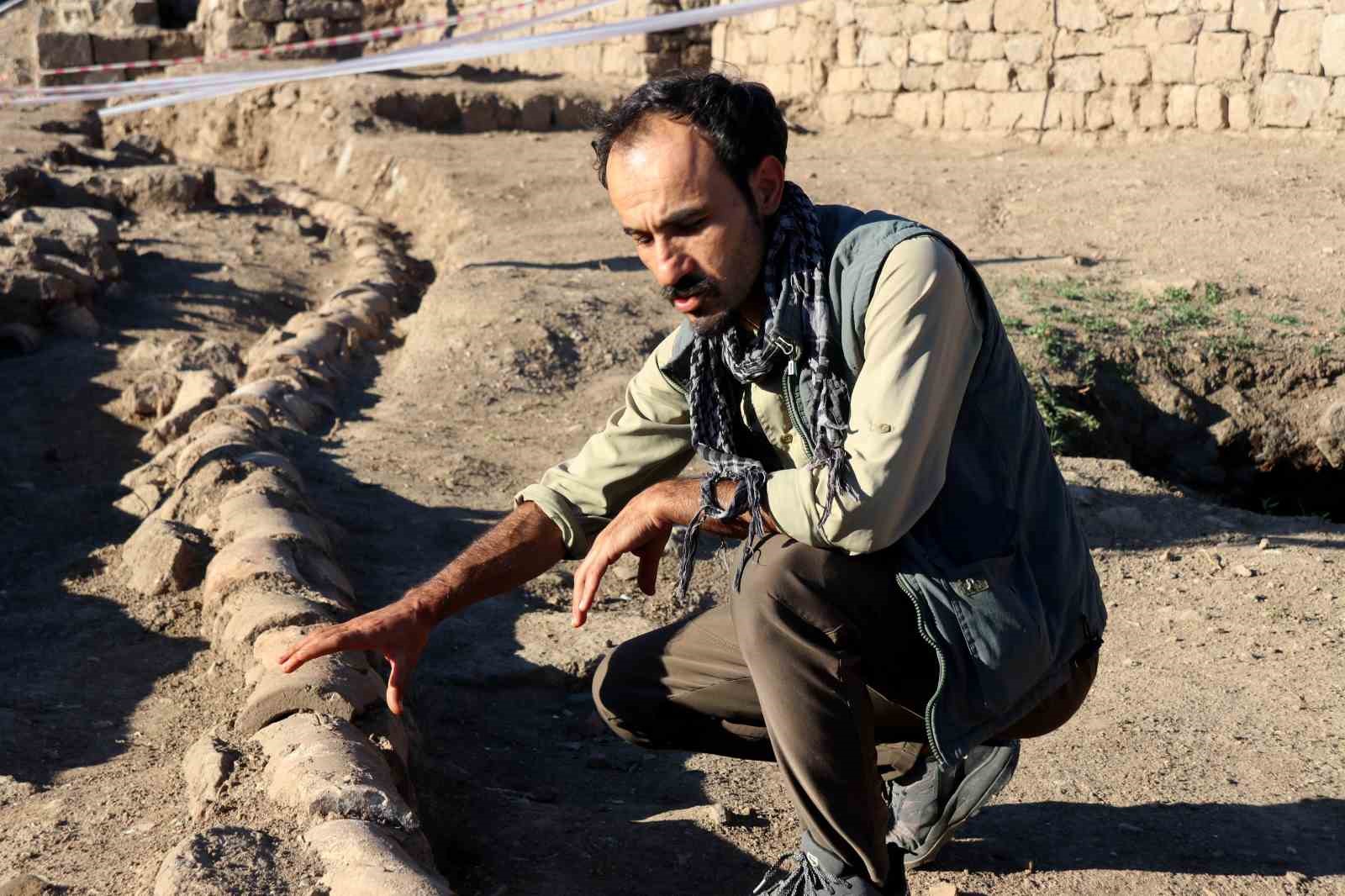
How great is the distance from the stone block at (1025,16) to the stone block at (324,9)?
779cm

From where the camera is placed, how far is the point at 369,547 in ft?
13.9

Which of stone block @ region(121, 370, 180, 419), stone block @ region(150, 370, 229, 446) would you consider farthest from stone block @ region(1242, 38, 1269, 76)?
stone block @ region(121, 370, 180, 419)

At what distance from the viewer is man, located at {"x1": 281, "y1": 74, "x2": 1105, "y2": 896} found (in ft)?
7.10

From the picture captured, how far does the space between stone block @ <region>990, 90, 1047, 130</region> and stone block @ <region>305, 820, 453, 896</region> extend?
30.2 ft

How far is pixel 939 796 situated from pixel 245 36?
45.8 feet

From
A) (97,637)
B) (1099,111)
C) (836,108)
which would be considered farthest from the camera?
(836,108)

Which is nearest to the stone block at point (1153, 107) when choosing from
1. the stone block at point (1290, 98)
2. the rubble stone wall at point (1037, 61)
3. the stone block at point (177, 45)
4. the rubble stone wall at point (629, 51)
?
the rubble stone wall at point (1037, 61)

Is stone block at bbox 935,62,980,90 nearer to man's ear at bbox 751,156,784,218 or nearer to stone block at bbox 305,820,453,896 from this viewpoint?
man's ear at bbox 751,156,784,218

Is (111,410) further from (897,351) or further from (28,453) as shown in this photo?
(897,351)

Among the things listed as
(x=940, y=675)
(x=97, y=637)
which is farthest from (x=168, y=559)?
(x=940, y=675)

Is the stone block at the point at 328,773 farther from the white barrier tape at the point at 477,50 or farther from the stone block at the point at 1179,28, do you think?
the stone block at the point at 1179,28

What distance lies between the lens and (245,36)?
14.6 m

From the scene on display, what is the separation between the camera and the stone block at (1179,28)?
928 centimetres

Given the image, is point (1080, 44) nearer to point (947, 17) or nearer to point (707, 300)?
point (947, 17)
